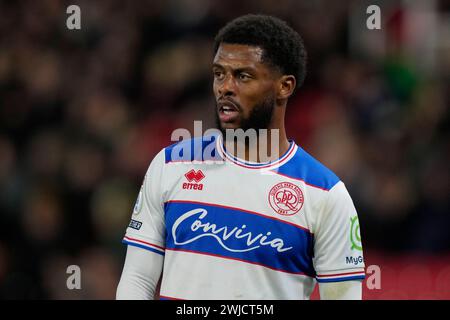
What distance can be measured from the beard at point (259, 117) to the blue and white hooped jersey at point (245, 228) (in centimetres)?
17

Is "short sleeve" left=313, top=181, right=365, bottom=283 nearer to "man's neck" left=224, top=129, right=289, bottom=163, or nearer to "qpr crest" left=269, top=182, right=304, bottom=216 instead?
"qpr crest" left=269, top=182, right=304, bottom=216

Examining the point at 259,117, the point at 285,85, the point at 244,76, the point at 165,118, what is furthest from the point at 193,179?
the point at 165,118

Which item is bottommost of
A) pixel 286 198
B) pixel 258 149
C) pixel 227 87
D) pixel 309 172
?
pixel 286 198

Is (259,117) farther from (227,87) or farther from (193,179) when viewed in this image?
(193,179)

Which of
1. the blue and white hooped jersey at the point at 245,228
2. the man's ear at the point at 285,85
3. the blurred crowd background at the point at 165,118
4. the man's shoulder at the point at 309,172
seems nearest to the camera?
the blue and white hooped jersey at the point at 245,228

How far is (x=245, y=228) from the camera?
374 centimetres

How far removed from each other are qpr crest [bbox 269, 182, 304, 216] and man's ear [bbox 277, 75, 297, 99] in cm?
43

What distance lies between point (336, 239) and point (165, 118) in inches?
163

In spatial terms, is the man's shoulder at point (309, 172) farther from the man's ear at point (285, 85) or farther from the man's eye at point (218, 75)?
the man's eye at point (218, 75)

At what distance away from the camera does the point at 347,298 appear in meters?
3.75

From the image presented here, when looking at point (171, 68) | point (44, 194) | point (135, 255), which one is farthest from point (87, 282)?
point (135, 255)

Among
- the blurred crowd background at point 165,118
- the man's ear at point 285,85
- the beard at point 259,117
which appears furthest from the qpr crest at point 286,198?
the blurred crowd background at point 165,118

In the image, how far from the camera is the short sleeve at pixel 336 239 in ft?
12.3
